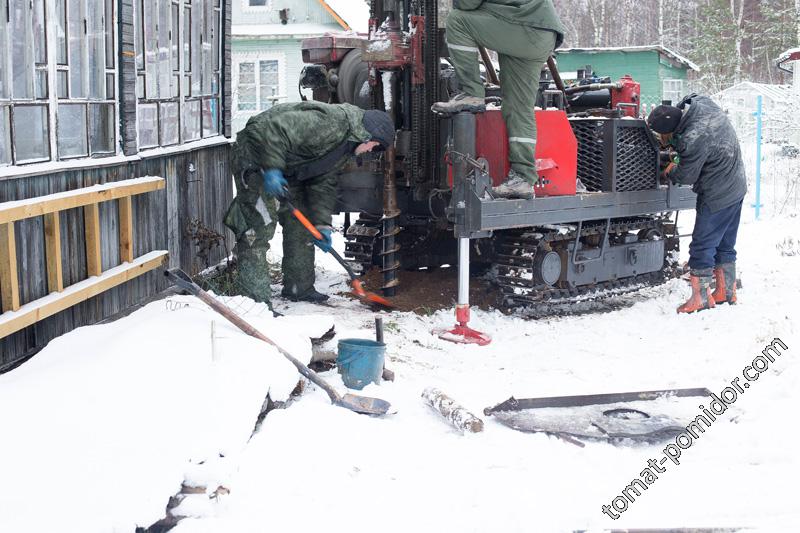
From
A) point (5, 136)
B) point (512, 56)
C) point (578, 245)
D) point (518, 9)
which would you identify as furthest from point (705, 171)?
point (5, 136)

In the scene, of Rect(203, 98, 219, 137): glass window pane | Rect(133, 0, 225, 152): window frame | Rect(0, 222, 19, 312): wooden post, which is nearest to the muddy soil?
Rect(203, 98, 219, 137): glass window pane

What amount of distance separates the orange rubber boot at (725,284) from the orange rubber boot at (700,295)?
244 mm

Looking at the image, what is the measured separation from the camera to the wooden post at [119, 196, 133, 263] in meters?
6.97

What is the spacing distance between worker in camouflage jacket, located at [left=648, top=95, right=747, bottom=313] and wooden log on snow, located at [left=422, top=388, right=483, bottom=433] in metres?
4.06

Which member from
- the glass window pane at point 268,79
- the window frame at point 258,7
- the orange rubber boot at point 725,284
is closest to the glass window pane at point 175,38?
the orange rubber boot at point 725,284

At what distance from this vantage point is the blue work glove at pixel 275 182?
776 cm

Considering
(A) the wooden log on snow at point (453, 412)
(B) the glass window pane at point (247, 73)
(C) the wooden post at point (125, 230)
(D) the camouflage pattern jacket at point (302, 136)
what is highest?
(B) the glass window pane at point (247, 73)

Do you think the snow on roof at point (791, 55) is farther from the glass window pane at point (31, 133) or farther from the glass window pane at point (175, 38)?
the glass window pane at point (31, 133)

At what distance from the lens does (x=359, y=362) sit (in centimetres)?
617

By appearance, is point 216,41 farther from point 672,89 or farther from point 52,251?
point 672,89

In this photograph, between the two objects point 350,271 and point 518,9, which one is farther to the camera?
point 350,271

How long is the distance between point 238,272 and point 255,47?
21.4m

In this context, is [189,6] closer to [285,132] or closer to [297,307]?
[285,132]

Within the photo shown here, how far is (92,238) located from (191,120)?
284 centimetres
